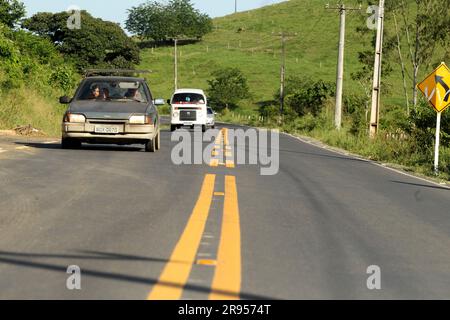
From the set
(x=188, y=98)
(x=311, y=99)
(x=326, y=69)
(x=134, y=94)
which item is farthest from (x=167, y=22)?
(x=134, y=94)

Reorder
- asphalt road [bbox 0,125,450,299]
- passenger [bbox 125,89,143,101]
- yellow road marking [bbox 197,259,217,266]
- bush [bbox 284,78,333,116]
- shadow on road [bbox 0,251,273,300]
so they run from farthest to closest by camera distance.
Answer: bush [bbox 284,78,333,116] < passenger [bbox 125,89,143,101] < yellow road marking [bbox 197,259,217,266] < asphalt road [bbox 0,125,450,299] < shadow on road [bbox 0,251,273,300]

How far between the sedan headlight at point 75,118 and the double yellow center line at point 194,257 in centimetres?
787

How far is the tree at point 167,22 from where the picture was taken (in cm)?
13100

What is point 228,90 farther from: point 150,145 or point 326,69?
point 150,145

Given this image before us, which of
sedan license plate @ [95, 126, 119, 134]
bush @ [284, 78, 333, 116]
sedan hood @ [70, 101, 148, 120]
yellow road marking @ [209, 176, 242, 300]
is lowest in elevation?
bush @ [284, 78, 333, 116]

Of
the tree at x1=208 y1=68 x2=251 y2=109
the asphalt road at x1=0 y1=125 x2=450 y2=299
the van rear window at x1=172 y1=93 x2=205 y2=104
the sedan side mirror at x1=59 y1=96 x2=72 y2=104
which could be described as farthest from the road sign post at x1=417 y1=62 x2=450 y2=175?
the tree at x1=208 y1=68 x2=251 y2=109

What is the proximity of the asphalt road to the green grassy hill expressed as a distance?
72824mm

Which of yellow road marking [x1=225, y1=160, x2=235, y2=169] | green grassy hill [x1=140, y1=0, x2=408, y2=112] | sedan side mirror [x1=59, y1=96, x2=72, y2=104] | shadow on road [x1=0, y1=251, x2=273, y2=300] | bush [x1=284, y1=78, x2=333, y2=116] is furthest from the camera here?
green grassy hill [x1=140, y1=0, x2=408, y2=112]

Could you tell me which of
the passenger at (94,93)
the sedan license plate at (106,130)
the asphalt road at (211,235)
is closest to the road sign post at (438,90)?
the asphalt road at (211,235)

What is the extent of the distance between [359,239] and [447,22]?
172 ft

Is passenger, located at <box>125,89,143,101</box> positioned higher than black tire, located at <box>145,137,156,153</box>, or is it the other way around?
passenger, located at <box>125,89,143,101</box>

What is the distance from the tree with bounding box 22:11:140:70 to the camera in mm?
83500

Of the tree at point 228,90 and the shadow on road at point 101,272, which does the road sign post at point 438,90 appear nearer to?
the shadow on road at point 101,272

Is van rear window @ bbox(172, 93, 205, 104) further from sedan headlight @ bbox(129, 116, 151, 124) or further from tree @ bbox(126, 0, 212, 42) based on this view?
tree @ bbox(126, 0, 212, 42)
